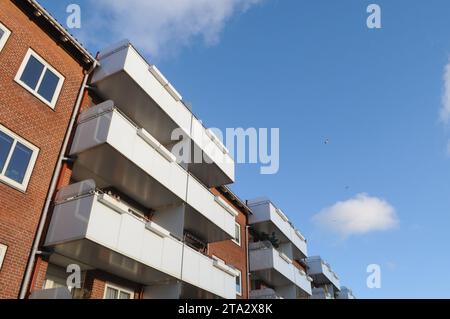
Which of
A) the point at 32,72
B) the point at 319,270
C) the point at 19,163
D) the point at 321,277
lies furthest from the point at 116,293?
the point at 321,277

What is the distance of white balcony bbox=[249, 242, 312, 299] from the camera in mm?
26188

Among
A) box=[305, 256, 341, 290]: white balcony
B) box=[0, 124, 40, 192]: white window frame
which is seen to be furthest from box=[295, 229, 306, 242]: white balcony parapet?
Result: box=[0, 124, 40, 192]: white window frame

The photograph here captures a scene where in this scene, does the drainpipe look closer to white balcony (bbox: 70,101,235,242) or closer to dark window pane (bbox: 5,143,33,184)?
white balcony (bbox: 70,101,235,242)

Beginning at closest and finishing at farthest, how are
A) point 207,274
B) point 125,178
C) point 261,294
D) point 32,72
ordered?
point 32,72, point 125,178, point 207,274, point 261,294

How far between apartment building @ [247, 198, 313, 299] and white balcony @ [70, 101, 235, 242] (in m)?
7.86

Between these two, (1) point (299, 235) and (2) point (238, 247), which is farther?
(1) point (299, 235)

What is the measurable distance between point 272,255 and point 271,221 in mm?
2757

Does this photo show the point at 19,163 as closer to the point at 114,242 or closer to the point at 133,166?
the point at 114,242

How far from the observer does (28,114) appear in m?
12.6

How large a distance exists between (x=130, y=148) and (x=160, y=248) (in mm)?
3946

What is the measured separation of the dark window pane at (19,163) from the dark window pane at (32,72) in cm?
227

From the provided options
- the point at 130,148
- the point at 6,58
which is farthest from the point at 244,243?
the point at 6,58

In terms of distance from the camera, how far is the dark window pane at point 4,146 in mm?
11570

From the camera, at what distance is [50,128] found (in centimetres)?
1330
